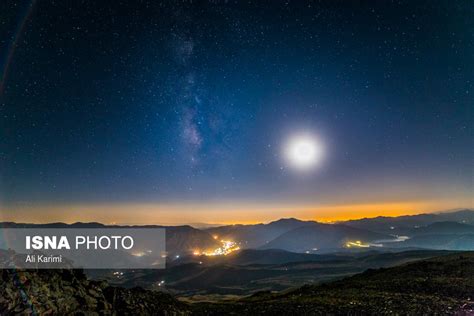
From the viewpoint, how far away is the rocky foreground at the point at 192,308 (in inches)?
910

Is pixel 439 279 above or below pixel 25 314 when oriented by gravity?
below

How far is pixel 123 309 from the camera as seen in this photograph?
85.9 ft

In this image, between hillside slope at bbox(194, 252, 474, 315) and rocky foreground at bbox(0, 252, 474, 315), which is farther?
hillside slope at bbox(194, 252, 474, 315)

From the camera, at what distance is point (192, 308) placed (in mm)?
35469

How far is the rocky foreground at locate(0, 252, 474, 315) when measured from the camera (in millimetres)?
23125

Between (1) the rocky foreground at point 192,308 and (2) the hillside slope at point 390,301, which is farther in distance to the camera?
(2) the hillside slope at point 390,301

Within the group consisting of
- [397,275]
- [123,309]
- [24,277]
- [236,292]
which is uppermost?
[24,277]

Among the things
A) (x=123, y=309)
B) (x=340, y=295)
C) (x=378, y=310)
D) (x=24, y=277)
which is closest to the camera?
(x=24, y=277)

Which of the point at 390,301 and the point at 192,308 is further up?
the point at 390,301

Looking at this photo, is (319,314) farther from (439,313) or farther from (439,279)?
(439,279)

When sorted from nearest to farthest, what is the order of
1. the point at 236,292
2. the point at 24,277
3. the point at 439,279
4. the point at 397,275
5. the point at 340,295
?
the point at 24,277
the point at 340,295
the point at 439,279
the point at 397,275
the point at 236,292

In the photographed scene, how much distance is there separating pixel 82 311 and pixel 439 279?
41863 millimetres

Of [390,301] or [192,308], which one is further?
[192,308]

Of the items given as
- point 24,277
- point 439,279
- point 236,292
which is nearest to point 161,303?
point 24,277
